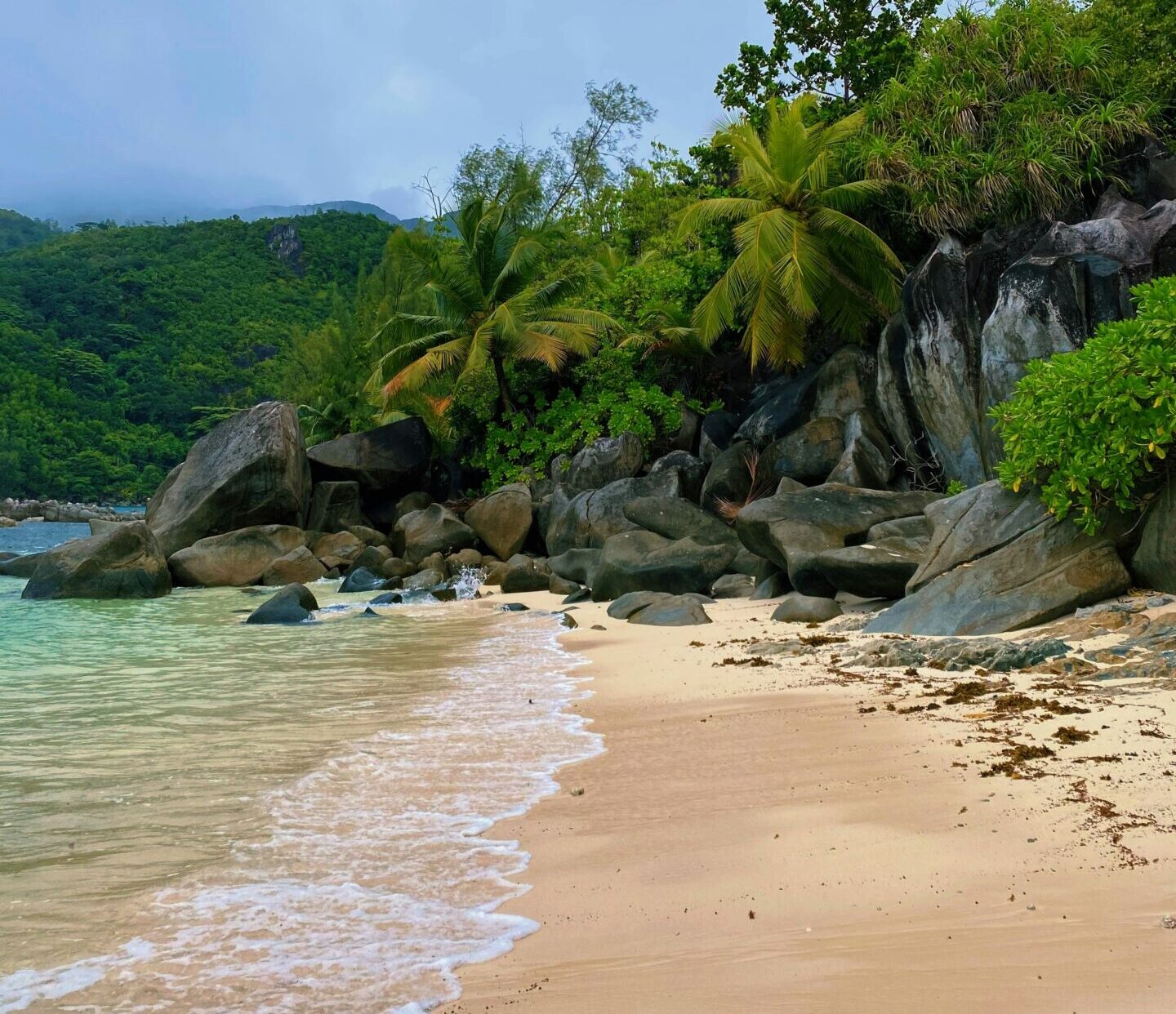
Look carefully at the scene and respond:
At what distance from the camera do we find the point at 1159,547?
23.5ft

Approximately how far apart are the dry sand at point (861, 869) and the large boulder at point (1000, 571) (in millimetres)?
2137

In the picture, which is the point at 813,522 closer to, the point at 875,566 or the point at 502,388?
the point at 875,566

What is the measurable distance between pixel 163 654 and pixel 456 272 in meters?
16.2

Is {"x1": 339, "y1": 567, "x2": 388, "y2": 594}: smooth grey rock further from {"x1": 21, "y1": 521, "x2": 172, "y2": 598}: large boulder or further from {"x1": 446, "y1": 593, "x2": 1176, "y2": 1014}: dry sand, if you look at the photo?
{"x1": 446, "y1": 593, "x2": 1176, "y2": 1014}: dry sand

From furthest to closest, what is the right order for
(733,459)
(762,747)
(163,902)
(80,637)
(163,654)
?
(733,459) < (80,637) < (163,654) < (762,747) < (163,902)

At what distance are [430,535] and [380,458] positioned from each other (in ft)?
17.5

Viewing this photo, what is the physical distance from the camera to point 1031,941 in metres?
2.44

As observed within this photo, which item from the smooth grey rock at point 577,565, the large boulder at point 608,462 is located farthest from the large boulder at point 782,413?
the smooth grey rock at point 577,565

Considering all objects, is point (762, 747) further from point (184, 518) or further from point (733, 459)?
point (184, 518)

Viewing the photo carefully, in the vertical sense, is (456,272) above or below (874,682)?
above

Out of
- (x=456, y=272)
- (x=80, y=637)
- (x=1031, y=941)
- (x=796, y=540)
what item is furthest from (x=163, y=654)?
(x=456, y=272)

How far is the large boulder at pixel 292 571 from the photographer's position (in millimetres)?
18766

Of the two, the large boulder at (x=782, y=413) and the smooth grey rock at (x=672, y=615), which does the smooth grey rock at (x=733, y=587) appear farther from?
the large boulder at (x=782, y=413)

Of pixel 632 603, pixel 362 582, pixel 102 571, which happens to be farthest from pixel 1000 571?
pixel 102 571
